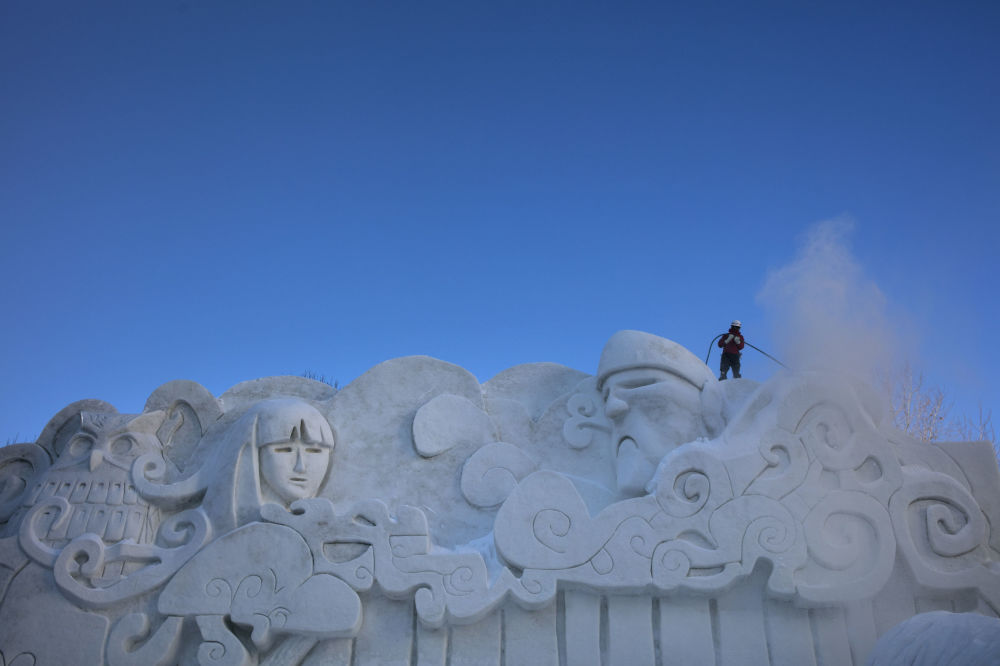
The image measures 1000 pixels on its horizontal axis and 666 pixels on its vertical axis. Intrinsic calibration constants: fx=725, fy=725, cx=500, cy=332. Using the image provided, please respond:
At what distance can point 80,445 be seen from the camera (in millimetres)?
3617

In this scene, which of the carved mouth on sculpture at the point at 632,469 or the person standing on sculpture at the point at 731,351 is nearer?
the carved mouth on sculpture at the point at 632,469

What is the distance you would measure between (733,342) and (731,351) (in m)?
0.06

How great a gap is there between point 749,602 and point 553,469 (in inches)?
43.3

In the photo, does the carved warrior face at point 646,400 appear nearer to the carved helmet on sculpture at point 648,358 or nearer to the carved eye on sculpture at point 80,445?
the carved helmet on sculpture at point 648,358

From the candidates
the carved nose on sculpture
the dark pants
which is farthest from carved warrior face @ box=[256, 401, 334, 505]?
the dark pants

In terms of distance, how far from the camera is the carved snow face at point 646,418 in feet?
11.7

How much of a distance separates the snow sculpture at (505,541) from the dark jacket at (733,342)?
0.66m

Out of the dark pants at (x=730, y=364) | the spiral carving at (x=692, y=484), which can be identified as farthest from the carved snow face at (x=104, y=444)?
the dark pants at (x=730, y=364)

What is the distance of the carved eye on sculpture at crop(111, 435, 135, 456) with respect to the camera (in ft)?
11.8

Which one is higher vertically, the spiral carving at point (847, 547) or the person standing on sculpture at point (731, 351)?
the person standing on sculpture at point (731, 351)

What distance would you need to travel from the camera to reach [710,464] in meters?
3.32

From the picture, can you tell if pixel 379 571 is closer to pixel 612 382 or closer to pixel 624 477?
pixel 624 477

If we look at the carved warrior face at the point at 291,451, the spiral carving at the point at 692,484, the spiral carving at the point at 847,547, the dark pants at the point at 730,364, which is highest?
the dark pants at the point at 730,364

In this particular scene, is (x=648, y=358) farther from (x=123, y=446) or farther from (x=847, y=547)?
(x=123, y=446)
